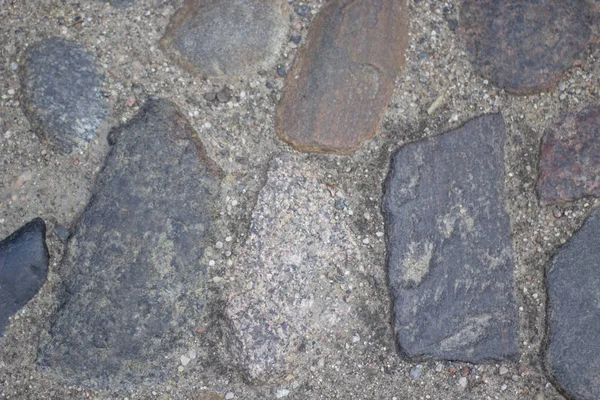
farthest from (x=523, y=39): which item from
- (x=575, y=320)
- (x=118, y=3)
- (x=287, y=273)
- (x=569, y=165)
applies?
(x=118, y=3)

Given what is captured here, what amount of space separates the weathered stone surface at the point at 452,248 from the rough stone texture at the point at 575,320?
89mm

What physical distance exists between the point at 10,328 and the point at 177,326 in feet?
1.17

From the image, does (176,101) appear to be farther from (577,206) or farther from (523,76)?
(577,206)

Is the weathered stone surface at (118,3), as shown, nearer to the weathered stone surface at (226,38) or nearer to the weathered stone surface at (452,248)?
the weathered stone surface at (226,38)

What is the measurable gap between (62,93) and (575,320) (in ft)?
4.10

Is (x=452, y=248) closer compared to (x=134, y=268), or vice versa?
(x=134, y=268)

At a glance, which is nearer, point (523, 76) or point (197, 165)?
point (197, 165)

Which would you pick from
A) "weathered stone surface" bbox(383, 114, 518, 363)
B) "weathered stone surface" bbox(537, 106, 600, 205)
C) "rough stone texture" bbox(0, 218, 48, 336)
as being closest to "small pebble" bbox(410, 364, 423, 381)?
"weathered stone surface" bbox(383, 114, 518, 363)

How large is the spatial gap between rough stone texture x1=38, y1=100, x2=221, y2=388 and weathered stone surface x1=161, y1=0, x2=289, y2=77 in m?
0.19

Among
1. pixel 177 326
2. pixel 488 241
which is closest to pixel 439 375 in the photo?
pixel 488 241

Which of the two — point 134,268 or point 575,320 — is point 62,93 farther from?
point 575,320

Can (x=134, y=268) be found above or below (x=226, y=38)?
below

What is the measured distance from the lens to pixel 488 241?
1438 millimetres

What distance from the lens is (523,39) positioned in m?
1.47
